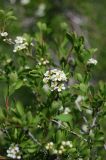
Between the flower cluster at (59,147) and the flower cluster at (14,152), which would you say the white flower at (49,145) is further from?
the flower cluster at (14,152)

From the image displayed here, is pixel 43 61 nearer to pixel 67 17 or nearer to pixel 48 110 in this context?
pixel 48 110

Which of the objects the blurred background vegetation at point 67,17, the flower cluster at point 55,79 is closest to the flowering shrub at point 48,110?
the flower cluster at point 55,79

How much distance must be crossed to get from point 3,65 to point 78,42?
1.64 feet

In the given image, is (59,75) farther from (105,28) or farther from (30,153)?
(105,28)

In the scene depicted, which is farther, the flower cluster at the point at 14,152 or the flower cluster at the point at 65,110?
the flower cluster at the point at 65,110

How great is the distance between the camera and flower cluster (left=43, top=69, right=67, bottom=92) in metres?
2.38

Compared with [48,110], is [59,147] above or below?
below

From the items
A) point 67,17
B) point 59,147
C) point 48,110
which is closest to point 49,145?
point 59,147

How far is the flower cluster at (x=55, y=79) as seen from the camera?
2.38 m

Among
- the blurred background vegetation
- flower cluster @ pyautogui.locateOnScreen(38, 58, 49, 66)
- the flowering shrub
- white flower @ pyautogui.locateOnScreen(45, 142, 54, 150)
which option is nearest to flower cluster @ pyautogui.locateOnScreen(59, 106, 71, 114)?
the flowering shrub

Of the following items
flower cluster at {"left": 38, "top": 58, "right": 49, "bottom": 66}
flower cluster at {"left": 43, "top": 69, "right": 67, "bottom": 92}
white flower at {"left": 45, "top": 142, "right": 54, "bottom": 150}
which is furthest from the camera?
flower cluster at {"left": 38, "top": 58, "right": 49, "bottom": 66}

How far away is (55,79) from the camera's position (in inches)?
93.5

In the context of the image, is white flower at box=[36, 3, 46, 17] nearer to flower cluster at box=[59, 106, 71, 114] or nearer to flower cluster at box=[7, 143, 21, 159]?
flower cluster at box=[59, 106, 71, 114]

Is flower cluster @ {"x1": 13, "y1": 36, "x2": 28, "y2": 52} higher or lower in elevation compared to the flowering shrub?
higher
